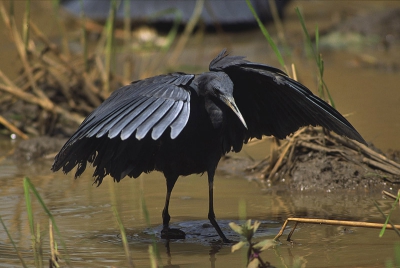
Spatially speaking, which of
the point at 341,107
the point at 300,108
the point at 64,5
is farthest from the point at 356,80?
the point at 64,5

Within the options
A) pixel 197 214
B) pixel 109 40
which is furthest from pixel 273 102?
pixel 109 40

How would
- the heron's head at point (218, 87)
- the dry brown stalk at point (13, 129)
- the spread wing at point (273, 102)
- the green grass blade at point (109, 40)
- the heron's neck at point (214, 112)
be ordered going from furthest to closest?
the dry brown stalk at point (13, 129)
the green grass blade at point (109, 40)
the spread wing at point (273, 102)
the heron's neck at point (214, 112)
the heron's head at point (218, 87)

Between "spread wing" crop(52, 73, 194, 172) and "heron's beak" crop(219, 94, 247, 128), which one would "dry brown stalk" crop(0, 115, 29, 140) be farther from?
"heron's beak" crop(219, 94, 247, 128)

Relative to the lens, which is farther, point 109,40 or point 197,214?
point 109,40

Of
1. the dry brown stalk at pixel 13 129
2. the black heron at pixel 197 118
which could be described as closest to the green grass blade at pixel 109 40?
the dry brown stalk at pixel 13 129

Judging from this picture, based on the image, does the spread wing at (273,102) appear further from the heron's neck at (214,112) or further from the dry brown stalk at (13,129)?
the dry brown stalk at (13,129)

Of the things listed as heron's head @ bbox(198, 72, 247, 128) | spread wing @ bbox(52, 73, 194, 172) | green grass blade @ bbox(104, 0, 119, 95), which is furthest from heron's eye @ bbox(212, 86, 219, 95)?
green grass blade @ bbox(104, 0, 119, 95)

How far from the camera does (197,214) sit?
14.4 feet

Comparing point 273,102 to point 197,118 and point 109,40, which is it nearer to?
point 197,118

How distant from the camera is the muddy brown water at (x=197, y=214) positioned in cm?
347

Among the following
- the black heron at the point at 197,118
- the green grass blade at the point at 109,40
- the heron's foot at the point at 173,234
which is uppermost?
the green grass blade at the point at 109,40

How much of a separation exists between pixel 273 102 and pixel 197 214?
0.82 meters

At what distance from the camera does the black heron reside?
139 inches

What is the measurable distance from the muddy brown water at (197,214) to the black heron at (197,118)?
0.30 meters
